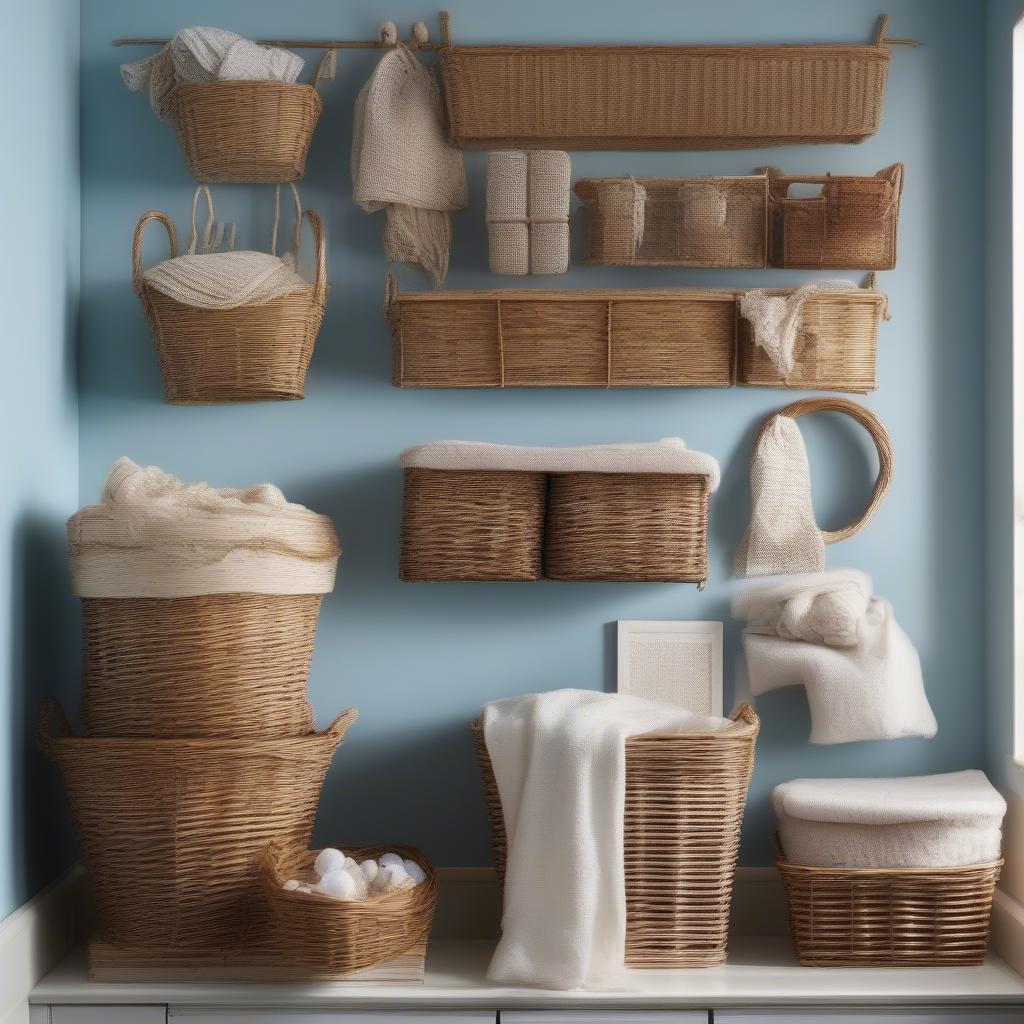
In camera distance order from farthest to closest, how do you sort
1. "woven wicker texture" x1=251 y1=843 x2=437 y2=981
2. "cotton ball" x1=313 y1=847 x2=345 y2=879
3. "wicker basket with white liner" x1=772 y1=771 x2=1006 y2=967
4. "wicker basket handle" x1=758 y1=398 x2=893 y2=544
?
"wicker basket handle" x1=758 y1=398 x2=893 y2=544 < "wicker basket with white liner" x1=772 y1=771 x2=1006 y2=967 < "cotton ball" x1=313 y1=847 x2=345 y2=879 < "woven wicker texture" x1=251 y1=843 x2=437 y2=981

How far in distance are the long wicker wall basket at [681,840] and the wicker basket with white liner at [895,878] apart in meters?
0.15

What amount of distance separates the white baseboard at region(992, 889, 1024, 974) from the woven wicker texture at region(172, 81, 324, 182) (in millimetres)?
2036

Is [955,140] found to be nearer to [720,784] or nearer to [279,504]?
[720,784]

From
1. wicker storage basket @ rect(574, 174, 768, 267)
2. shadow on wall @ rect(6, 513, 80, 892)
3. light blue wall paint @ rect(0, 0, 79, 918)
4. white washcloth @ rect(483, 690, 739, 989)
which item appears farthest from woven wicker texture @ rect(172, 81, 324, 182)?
white washcloth @ rect(483, 690, 739, 989)

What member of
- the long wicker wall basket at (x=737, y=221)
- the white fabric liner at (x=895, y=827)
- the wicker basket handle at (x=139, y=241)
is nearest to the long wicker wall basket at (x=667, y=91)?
the long wicker wall basket at (x=737, y=221)

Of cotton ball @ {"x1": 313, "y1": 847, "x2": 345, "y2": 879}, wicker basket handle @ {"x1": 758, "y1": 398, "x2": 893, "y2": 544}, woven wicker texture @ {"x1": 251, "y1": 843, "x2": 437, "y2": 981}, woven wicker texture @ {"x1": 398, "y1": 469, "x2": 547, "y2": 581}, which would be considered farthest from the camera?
wicker basket handle @ {"x1": 758, "y1": 398, "x2": 893, "y2": 544}

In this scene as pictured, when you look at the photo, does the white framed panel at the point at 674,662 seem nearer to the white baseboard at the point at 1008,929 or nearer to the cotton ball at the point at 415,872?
the cotton ball at the point at 415,872

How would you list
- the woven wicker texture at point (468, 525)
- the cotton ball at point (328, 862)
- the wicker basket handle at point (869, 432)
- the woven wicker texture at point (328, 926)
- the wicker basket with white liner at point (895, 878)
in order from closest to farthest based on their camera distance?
the woven wicker texture at point (328, 926), the cotton ball at point (328, 862), the wicker basket with white liner at point (895, 878), the woven wicker texture at point (468, 525), the wicker basket handle at point (869, 432)

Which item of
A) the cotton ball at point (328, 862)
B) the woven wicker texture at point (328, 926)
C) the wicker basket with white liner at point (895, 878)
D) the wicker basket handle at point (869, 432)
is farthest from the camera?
the wicker basket handle at point (869, 432)

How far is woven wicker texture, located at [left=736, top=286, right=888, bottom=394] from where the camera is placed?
2557mm

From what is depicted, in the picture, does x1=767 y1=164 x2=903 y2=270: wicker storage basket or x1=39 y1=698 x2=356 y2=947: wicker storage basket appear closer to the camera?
x1=39 y1=698 x2=356 y2=947: wicker storage basket

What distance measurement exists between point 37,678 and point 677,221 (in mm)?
1565

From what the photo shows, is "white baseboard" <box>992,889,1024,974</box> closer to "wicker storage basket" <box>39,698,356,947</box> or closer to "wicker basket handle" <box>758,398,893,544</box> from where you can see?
"wicker basket handle" <box>758,398,893,544</box>

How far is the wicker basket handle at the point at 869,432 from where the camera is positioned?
105 inches
